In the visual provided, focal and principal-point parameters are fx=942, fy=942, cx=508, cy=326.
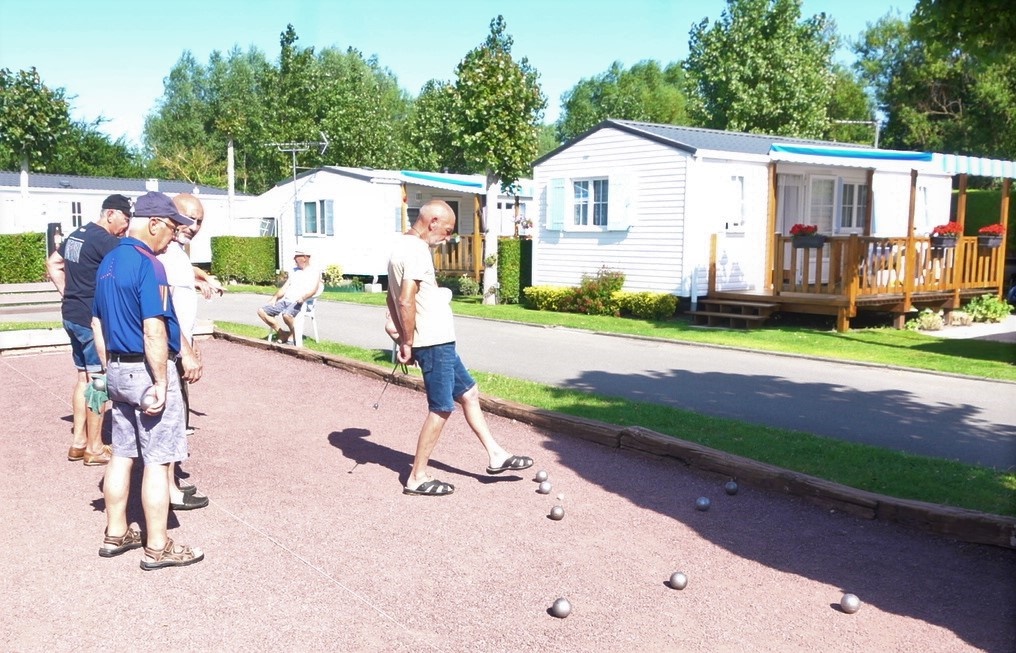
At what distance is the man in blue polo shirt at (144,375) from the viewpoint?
4.69 meters

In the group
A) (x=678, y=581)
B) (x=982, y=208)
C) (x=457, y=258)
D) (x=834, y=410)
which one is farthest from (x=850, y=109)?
(x=678, y=581)

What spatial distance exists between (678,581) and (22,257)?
3001 cm

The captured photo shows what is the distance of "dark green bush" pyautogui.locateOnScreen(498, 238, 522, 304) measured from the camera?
885 inches

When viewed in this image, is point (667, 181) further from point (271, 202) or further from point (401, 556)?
point (271, 202)

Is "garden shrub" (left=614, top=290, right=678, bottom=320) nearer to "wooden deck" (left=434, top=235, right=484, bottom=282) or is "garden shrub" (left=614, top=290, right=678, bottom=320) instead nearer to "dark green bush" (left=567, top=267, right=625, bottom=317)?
"dark green bush" (left=567, top=267, right=625, bottom=317)

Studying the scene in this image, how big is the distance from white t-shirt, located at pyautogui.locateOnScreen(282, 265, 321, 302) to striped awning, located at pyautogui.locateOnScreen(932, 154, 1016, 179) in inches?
420

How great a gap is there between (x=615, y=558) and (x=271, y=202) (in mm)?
28660

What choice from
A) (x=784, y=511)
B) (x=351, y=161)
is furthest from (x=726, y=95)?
(x=784, y=511)

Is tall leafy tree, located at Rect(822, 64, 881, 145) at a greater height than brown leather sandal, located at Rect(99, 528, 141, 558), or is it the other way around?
tall leafy tree, located at Rect(822, 64, 881, 145)

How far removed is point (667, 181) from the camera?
18.7m

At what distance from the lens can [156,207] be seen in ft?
16.1

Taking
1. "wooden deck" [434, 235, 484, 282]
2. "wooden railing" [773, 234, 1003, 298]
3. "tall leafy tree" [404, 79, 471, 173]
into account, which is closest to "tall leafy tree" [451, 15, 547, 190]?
"wooden deck" [434, 235, 484, 282]

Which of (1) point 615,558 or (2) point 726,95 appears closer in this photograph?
(1) point 615,558

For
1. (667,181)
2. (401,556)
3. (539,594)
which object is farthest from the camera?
(667,181)
